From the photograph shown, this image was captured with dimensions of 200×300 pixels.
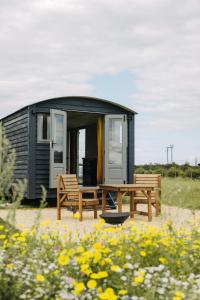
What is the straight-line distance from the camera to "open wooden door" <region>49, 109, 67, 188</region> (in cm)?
1138

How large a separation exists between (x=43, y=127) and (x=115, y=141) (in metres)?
1.86

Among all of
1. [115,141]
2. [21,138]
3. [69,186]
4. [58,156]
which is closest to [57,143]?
[58,156]

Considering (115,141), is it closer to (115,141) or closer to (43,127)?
(115,141)

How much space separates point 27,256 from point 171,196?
103cm

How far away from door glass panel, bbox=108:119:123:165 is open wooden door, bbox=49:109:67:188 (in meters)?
1.25

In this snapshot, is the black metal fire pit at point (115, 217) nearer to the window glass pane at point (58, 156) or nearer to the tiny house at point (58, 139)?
the tiny house at point (58, 139)

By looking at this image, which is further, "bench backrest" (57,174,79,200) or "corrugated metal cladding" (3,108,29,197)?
"corrugated metal cladding" (3,108,29,197)

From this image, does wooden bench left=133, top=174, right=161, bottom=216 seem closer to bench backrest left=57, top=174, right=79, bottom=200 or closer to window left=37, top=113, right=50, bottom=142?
bench backrest left=57, top=174, right=79, bottom=200

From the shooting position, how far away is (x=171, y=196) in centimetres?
322

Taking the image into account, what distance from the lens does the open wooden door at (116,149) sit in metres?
12.0

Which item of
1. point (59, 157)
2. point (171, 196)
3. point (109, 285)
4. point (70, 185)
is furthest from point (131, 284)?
point (59, 157)

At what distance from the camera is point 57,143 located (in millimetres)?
11492

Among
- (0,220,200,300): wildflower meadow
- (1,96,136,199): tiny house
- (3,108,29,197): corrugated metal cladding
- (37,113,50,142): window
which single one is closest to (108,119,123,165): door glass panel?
(1,96,136,199): tiny house

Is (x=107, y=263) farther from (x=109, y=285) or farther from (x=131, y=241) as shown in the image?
(x=131, y=241)
